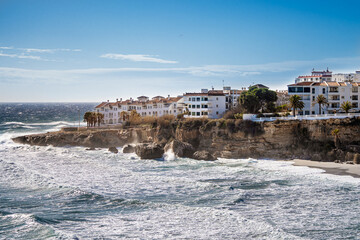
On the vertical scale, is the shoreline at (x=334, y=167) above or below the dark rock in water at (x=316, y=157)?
below

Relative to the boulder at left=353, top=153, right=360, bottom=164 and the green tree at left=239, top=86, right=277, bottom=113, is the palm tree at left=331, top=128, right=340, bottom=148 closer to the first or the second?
the boulder at left=353, top=153, right=360, bottom=164

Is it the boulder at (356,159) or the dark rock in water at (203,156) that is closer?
the boulder at (356,159)

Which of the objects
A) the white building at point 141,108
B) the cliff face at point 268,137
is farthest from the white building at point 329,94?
the white building at point 141,108

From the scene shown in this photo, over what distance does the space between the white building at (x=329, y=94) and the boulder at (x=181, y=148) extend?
799 inches

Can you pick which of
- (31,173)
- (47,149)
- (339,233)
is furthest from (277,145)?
(47,149)

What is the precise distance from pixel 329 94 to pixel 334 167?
21749mm

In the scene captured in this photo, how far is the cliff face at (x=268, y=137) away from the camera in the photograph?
51.1 m

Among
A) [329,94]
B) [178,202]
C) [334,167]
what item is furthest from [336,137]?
[178,202]

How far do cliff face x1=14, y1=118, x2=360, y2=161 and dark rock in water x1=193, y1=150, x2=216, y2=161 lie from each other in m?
2.79

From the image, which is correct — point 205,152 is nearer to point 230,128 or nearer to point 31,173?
point 230,128

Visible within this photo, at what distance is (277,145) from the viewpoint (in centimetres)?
5494

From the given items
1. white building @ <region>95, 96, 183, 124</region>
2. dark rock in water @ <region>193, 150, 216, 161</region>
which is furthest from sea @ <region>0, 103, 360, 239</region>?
white building @ <region>95, 96, 183, 124</region>

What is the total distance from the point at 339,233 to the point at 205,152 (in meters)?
30.8

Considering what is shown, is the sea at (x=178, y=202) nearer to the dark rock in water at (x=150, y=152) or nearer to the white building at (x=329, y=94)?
the dark rock in water at (x=150, y=152)
